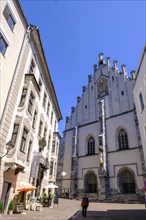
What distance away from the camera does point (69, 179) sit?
32.8 m

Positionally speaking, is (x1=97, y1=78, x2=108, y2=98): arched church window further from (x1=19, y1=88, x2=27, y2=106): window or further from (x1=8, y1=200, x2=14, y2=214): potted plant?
(x1=8, y1=200, x2=14, y2=214): potted plant

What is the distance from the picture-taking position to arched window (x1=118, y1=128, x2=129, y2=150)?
2893cm

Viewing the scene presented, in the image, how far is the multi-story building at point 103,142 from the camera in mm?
26812

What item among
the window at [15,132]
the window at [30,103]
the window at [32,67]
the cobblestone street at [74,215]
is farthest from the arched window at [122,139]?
the window at [15,132]

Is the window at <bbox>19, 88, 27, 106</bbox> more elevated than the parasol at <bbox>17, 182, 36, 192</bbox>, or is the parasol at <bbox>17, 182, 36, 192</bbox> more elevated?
the window at <bbox>19, 88, 27, 106</bbox>

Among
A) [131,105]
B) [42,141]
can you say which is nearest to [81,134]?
[131,105]

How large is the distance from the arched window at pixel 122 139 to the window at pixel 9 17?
24676 mm

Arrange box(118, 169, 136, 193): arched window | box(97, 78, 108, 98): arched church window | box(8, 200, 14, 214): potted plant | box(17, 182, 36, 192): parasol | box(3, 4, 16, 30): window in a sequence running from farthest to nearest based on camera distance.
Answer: box(97, 78, 108, 98): arched church window < box(118, 169, 136, 193): arched window < box(3, 4, 16, 30): window < box(17, 182, 36, 192): parasol < box(8, 200, 14, 214): potted plant

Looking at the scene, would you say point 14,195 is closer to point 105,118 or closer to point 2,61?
point 2,61

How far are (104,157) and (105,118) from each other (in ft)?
26.4

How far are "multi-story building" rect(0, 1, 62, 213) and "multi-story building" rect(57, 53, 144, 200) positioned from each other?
14.2 m

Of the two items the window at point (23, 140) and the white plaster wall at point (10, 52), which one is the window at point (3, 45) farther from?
the window at point (23, 140)

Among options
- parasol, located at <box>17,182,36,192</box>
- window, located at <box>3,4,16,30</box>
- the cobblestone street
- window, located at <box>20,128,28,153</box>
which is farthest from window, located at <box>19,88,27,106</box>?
the cobblestone street

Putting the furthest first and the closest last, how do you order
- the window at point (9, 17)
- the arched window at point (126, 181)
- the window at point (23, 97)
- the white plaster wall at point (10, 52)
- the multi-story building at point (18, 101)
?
the arched window at point (126, 181), the window at point (23, 97), the window at point (9, 17), the white plaster wall at point (10, 52), the multi-story building at point (18, 101)
